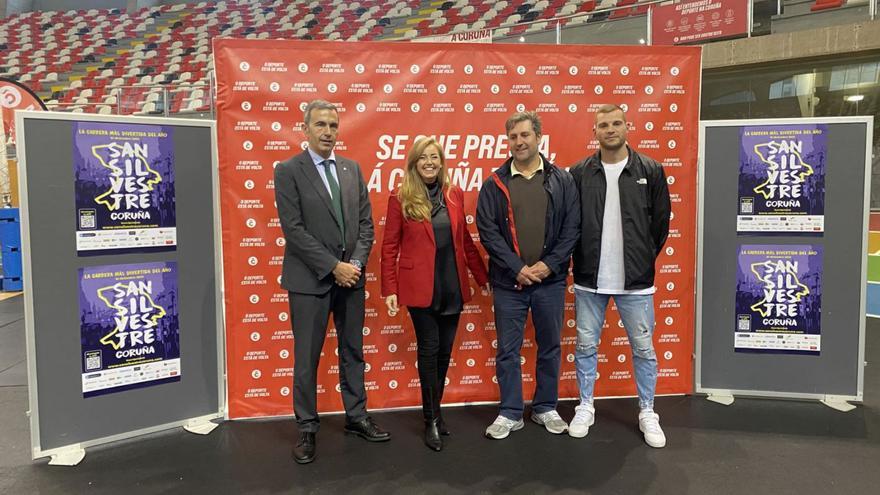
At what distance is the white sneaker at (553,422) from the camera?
2.74 meters

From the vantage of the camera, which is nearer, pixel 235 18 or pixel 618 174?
pixel 618 174

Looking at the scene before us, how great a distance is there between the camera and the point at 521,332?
8.85ft

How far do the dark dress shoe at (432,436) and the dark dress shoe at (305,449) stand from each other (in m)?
0.55

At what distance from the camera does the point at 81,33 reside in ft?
49.8

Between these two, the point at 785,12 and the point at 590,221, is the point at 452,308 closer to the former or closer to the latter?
the point at 590,221

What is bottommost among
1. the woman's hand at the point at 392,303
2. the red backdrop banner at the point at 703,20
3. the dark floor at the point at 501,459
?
the dark floor at the point at 501,459

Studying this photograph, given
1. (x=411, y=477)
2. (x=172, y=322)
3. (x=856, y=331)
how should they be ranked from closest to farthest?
(x=411, y=477) < (x=172, y=322) < (x=856, y=331)

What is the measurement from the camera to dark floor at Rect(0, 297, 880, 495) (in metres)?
2.26

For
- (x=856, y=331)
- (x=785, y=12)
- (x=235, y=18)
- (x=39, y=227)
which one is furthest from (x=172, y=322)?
(x=235, y=18)

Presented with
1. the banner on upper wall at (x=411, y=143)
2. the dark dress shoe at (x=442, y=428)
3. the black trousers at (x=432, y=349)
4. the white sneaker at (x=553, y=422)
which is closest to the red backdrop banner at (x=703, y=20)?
the banner on upper wall at (x=411, y=143)

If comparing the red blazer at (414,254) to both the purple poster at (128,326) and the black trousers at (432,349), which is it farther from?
the purple poster at (128,326)

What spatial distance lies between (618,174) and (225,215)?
2.05m

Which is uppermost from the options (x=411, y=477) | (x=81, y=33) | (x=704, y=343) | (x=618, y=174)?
(x=81, y=33)

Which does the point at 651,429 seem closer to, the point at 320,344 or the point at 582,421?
the point at 582,421
